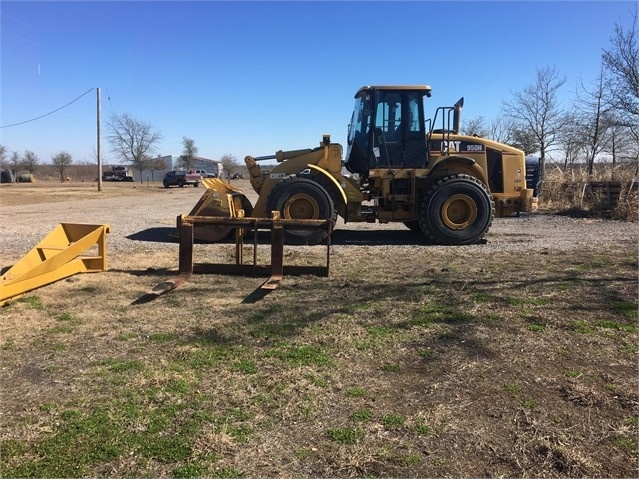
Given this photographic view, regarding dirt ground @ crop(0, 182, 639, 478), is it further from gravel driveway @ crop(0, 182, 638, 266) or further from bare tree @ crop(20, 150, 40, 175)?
bare tree @ crop(20, 150, 40, 175)

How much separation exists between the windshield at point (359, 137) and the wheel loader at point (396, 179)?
2cm

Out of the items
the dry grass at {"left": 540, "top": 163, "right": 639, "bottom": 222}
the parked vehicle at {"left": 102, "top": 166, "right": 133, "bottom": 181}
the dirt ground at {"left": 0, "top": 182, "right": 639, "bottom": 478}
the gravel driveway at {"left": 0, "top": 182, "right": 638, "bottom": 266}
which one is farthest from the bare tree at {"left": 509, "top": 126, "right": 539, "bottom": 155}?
the parked vehicle at {"left": 102, "top": 166, "right": 133, "bottom": 181}

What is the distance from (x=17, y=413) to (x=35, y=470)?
74 cm

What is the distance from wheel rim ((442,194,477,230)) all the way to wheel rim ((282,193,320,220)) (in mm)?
2726

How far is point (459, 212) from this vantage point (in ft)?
35.9

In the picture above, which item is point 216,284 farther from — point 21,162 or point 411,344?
point 21,162

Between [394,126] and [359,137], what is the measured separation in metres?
0.84


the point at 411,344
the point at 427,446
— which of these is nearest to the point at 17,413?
the point at 427,446

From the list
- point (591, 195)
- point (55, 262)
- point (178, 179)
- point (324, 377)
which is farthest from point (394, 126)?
point (178, 179)

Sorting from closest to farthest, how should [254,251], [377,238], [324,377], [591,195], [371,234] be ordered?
[324,377] < [254,251] < [377,238] < [371,234] < [591,195]

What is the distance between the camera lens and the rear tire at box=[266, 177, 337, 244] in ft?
34.3

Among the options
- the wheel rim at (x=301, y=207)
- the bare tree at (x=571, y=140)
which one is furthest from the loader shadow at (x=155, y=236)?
the bare tree at (x=571, y=140)

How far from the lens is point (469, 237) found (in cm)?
1083

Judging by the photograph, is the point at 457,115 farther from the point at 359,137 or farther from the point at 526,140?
the point at 526,140
